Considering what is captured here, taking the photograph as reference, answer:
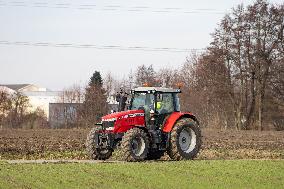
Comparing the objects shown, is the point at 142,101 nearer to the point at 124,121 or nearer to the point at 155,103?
the point at 155,103

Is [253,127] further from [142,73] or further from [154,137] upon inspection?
[154,137]

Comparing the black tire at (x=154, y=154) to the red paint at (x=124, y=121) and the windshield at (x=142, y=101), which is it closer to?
the red paint at (x=124, y=121)

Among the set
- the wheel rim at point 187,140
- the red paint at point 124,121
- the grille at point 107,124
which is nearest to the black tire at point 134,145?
the red paint at point 124,121

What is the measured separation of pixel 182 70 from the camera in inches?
2968

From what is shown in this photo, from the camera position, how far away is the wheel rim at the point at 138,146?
17.7 meters

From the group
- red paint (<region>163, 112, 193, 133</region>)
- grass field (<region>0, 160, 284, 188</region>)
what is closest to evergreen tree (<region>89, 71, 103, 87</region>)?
red paint (<region>163, 112, 193, 133</region>)

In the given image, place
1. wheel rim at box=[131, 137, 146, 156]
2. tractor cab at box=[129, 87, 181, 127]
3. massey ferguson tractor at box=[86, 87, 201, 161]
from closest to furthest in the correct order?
1. wheel rim at box=[131, 137, 146, 156]
2. massey ferguson tractor at box=[86, 87, 201, 161]
3. tractor cab at box=[129, 87, 181, 127]

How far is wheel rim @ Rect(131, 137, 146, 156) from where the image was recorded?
1772 centimetres

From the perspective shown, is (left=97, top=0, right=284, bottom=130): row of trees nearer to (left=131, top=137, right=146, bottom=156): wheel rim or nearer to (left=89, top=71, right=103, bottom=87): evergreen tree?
(left=89, top=71, right=103, bottom=87): evergreen tree

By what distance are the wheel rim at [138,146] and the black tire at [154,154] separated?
967 millimetres

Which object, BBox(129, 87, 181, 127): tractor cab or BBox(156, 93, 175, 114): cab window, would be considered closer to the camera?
BBox(129, 87, 181, 127): tractor cab

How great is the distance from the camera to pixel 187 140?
1938 centimetres

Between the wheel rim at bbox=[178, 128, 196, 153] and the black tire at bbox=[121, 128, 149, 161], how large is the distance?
5.31 feet

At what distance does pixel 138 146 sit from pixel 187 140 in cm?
215
